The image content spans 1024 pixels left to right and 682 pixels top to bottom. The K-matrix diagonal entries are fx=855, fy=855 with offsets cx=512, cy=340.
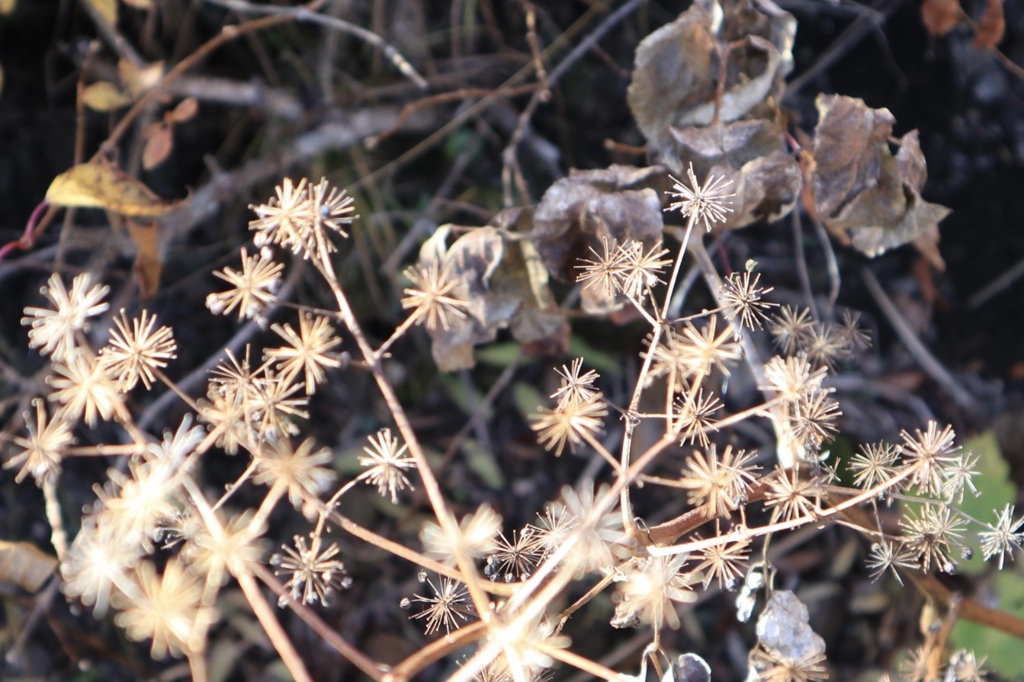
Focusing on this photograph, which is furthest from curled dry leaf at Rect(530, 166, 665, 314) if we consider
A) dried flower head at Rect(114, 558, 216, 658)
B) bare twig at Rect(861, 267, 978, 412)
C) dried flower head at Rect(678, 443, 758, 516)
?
bare twig at Rect(861, 267, 978, 412)

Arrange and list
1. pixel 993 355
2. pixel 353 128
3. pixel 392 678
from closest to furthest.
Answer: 1. pixel 392 678
2. pixel 353 128
3. pixel 993 355

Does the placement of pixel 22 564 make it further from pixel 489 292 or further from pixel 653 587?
pixel 653 587

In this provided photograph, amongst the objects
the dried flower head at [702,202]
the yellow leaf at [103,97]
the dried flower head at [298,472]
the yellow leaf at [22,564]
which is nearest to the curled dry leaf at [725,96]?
the dried flower head at [702,202]

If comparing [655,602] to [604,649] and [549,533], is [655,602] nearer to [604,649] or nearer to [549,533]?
[549,533]

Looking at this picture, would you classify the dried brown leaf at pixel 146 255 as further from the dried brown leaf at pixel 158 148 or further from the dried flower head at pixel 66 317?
the dried flower head at pixel 66 317

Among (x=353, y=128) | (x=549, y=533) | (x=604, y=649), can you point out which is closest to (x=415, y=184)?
(x=353, y=128)

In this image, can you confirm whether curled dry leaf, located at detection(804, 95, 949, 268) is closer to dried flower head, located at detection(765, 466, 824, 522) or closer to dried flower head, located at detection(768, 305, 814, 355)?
dried flower head, located at detection(768, 305, 814, 355)

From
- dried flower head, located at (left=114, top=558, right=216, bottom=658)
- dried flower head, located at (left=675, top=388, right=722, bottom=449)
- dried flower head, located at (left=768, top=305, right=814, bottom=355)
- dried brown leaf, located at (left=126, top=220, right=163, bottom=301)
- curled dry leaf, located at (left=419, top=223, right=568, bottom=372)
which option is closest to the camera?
dried flower head, located at (left=114, top=558, right=216, bottom=658)
